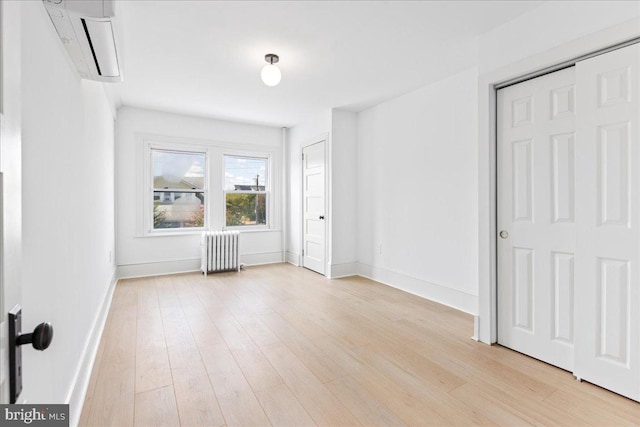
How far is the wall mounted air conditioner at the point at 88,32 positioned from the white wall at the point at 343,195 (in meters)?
3.24

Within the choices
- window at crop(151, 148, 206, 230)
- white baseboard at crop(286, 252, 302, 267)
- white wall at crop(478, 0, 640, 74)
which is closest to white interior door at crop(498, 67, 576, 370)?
white wall at crop(478, 0, 640, 74)

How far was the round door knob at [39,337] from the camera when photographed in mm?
638

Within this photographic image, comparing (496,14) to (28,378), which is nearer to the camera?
(28,378)

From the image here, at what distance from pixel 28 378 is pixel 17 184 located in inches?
36.0

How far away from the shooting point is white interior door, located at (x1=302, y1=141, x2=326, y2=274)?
5023 mm

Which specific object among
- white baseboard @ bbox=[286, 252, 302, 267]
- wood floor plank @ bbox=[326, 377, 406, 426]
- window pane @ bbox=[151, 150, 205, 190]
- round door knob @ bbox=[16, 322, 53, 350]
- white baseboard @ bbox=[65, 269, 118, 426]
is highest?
window pane @ bbox=[151, 150, 205, 190]

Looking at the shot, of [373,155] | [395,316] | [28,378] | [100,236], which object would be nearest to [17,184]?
[28,378]

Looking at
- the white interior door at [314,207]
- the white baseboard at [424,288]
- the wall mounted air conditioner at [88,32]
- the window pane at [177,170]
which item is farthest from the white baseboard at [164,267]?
the wall mounted air conditioner at [88,32]

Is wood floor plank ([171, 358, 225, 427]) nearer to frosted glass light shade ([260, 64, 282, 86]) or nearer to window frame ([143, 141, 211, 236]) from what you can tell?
frosted glass light shade ([260, 64, 282, 86])

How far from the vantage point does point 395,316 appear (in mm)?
3184

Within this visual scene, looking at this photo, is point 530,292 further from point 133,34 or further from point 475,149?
point 133,34

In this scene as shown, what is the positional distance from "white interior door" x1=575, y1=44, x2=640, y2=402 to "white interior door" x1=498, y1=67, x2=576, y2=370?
119 mm

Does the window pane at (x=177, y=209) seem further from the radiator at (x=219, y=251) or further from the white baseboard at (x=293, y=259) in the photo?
the white baseboard at (x=293, y=259)

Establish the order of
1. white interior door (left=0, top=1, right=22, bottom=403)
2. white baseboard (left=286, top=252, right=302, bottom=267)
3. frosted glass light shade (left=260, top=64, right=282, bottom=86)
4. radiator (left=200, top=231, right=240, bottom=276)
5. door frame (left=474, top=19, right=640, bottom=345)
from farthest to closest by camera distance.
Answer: white baseboard (left=286, top=252, right=302, bottom=267)
radiator (left=200, top=231, right=240, bottom=276)
frosted glass light shade (left=260, top=64, right=282, bottom=86)
door frame (left=474, top=19, right=640, bottom=345)
white interior door (left=0, top=1, right=22, bottom=403)
